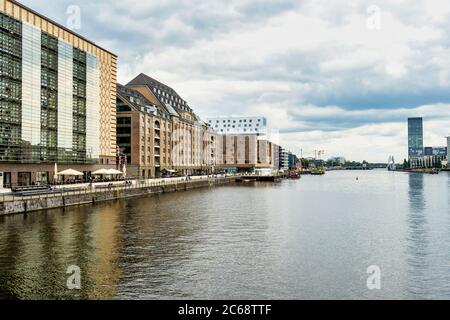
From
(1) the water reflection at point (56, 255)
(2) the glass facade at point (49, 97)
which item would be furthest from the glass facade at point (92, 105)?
(1) the water reflection at point (56, 255)

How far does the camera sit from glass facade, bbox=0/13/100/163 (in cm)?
7006

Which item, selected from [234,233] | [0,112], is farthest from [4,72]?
[234,233]

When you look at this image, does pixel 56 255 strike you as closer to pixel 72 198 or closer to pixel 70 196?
pixel 70 196

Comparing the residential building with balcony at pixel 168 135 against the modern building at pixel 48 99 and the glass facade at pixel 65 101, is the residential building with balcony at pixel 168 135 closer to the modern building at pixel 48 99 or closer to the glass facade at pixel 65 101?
the modern building at pixel 48 99

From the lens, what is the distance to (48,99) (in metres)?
80.8

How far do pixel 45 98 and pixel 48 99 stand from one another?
0.90 meters

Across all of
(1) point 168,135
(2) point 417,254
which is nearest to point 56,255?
(2) point 417,254

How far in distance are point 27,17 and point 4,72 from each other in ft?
40.9

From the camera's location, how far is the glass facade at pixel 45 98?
70062 mm

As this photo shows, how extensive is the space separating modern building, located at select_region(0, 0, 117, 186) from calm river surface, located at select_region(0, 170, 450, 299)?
2412 cm

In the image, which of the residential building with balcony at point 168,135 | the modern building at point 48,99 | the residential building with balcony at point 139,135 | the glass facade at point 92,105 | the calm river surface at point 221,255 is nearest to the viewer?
the calm river surface at point 221,255

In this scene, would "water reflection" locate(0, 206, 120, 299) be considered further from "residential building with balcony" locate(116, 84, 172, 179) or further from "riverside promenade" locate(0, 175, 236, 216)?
"residential building with balcony" locate(116, 84, 172, 179)

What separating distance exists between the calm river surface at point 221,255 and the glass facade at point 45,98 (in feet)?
81.3
